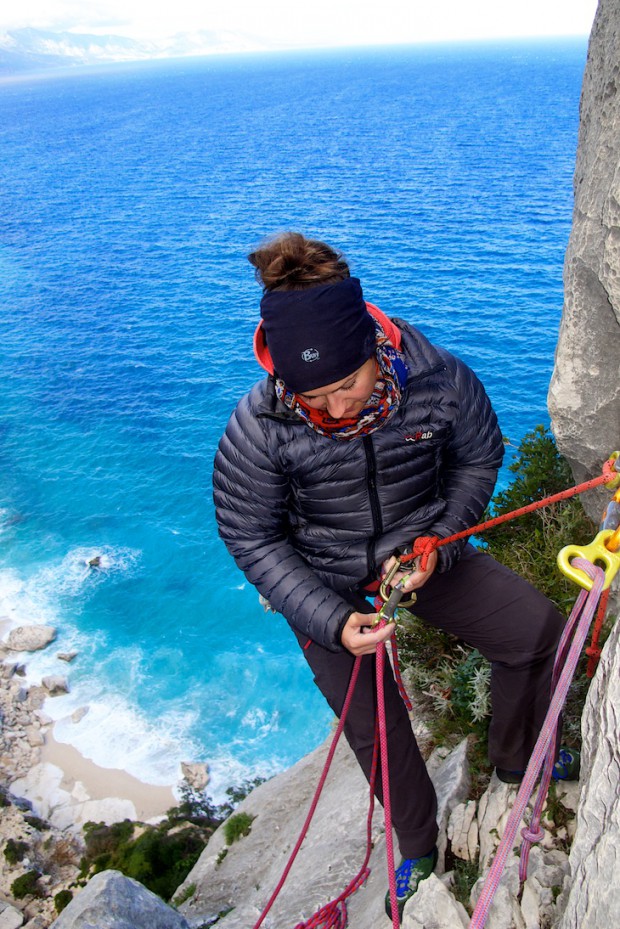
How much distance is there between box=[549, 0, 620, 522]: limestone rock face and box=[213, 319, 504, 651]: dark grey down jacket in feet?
4.72

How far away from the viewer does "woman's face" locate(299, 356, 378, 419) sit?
3486 mm

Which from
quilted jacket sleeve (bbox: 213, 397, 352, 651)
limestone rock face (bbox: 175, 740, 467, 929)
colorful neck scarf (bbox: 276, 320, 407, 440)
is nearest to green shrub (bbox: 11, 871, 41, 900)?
limestone rock face (bbox: 175, 740, 467, 929)

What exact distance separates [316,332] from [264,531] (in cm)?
144

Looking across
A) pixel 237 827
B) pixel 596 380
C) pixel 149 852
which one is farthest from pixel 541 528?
pixel 149 852

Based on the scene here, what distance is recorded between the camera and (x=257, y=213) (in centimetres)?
6012

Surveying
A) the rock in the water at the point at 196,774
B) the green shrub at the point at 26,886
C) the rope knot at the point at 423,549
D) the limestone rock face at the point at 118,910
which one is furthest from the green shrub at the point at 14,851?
the rope knot at the point at 423,549

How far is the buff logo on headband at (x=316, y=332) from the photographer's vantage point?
10.8 feet

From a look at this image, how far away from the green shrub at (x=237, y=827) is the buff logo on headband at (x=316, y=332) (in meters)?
9.65

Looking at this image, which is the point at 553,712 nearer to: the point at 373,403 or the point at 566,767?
the point at 373,403

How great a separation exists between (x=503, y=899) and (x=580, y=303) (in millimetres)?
4380

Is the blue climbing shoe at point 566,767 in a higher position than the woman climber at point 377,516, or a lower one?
lower

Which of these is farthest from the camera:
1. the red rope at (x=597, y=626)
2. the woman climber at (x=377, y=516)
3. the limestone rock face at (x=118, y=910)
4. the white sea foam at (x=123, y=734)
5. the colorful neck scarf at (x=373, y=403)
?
the white sea foam at (x=123, y=734)

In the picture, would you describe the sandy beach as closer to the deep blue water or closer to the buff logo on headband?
the deep blue water

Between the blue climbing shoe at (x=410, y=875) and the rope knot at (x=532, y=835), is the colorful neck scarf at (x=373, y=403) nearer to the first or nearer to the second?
the rope knot at (x=532, y=835)
